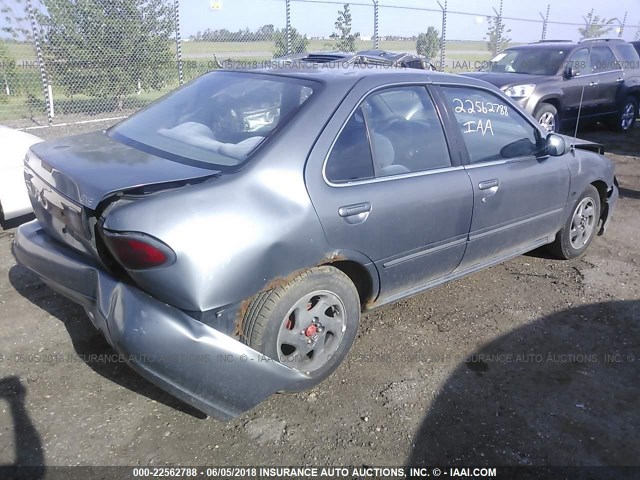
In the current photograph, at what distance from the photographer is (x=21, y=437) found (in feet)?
8.27

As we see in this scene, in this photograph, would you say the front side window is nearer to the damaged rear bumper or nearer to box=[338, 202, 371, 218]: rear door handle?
box=[338, 202, 371, 218]: rear door handle

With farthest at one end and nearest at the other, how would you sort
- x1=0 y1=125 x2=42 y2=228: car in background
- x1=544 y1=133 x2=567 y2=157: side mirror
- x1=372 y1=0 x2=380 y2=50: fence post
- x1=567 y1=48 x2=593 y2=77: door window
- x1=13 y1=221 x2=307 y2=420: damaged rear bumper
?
x1=372 y1=0 x2=380 y2=50: fence post
x1=567 y1=48 x2=593 y2=77: door window
x1=0 y1=125 x2=42 y2=228: car in background
x1=544 y1=133 x2=567 y2=157: side mirror
x1=13 y1=221 x2=307 y2=420: damaged rear bumper

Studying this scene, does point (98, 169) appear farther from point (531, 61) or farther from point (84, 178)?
point (531, 61)

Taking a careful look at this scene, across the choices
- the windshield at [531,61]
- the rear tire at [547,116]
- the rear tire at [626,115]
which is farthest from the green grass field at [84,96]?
the rear tire at [626,115]

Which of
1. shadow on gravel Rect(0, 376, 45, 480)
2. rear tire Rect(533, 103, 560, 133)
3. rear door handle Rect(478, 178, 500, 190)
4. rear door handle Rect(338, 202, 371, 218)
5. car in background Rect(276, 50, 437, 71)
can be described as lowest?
shadow on gravel Rect(0, 376, 45, 480)

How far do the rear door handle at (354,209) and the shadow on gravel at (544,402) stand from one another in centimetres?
106

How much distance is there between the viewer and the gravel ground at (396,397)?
2.49 m

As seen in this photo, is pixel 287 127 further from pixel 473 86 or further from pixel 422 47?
pixel 422 47

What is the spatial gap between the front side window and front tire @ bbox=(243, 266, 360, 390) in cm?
132

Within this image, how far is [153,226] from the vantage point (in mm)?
2199

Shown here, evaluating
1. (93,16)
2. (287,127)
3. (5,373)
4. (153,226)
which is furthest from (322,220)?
(93,16)

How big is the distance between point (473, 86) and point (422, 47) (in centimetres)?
1605

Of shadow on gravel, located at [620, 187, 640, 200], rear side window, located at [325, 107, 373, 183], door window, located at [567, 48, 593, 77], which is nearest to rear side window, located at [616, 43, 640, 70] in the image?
Answer: door window, located at [567, 48, 593, 77]

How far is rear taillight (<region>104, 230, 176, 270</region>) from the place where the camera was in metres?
2.20
